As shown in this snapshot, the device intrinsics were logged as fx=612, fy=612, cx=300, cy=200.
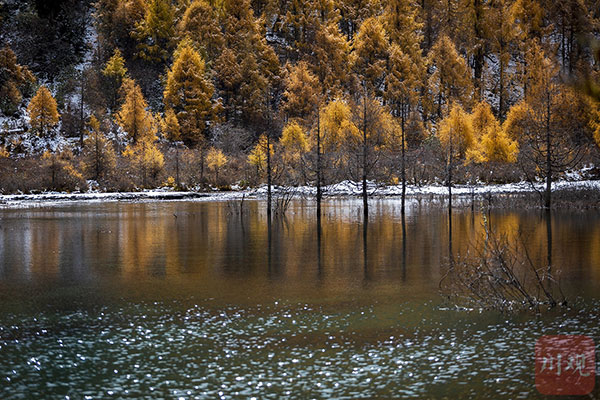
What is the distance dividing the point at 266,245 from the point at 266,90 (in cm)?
5963

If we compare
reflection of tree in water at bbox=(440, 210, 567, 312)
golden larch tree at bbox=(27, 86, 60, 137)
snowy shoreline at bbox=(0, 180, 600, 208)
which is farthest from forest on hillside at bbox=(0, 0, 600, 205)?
reflection of tree in water at bbox=(440, 210, 567, 312)

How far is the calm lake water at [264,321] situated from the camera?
8.73m

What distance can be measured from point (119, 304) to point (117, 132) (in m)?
63.7

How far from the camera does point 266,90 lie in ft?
265

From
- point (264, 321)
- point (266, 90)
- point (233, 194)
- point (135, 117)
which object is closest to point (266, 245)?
point (264, 321)

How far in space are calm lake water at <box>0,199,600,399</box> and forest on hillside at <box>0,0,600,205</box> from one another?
30639mm

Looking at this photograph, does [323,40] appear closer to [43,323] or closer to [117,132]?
[117,132]

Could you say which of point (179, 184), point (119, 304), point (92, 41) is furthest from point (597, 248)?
point (92, 41)

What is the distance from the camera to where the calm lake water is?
8.73 m

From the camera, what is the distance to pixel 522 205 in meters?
39.7

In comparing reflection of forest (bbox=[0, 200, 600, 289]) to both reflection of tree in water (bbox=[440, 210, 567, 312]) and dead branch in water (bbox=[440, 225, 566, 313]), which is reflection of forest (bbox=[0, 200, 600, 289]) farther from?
dead branch in water (bbox=[440, 225, 566, 313])

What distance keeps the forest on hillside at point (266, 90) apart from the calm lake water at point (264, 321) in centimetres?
3064

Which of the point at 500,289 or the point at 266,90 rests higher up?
the point at 266,90

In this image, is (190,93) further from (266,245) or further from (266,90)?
(266,245)
